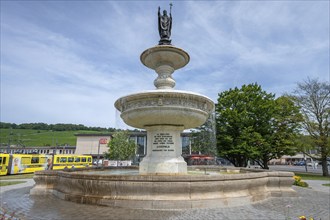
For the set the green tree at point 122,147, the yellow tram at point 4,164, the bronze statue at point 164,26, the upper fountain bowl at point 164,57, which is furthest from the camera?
the green tree at point 122,147

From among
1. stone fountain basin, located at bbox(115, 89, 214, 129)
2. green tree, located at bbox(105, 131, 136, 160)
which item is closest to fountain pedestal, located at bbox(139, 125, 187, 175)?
stone fountain basin, located at bbox(115, 89, 214, 129)

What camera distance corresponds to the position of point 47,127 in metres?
132

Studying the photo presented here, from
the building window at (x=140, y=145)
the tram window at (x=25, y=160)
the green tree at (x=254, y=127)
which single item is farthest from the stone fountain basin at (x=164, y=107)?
the building window at (x=140, y=145)

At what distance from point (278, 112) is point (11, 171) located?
35330 mm

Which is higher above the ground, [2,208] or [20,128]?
[20,128]

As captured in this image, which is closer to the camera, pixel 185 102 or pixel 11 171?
pixel 185 102

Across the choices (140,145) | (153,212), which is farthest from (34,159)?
(140,145)

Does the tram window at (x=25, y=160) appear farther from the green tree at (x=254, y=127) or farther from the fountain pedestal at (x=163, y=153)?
the fountain pedestal at (x=163, y=153)

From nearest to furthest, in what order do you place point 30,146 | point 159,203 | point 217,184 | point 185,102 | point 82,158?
point 159,203 → point 217,184 → point 185,102 → point 82,158 → point 30,146

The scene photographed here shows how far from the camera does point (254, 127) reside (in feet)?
97.9

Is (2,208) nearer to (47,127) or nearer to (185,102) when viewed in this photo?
(185,102)

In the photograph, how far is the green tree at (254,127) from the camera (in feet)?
92.4

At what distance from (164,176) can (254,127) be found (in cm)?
2617

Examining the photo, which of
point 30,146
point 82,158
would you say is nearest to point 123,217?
point 82,158
